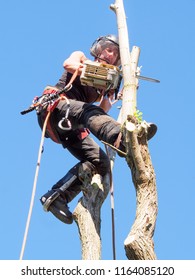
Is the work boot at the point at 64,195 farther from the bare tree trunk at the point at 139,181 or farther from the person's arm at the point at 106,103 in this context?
the bare tree trunk at the point at 139,181

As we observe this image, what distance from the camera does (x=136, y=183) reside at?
20.4 ft

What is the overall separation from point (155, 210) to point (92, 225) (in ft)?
3.53

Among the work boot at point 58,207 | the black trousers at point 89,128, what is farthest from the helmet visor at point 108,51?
the work boot at point 58,207

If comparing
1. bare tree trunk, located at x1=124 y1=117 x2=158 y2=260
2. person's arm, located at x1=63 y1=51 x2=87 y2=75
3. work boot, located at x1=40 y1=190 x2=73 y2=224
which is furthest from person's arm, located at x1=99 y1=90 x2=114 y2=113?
bare tree trunk, located at x1=124 y1=117 x2=158 y2=260

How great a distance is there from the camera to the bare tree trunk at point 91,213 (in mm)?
6887

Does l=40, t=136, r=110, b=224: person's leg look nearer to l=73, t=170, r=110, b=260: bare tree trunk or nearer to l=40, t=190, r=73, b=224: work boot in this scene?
l=40, t=190, r=73, b=224: work boot

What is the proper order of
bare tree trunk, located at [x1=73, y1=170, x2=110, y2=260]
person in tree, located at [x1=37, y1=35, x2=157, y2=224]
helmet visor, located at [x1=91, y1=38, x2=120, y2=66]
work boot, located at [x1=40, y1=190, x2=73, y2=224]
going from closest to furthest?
1. bare tree trunk, located at [x1=73, y1=170, x2=110, y2=260]
2. person in tree, located at [x1=37, y1=35, x2=157, y2=224]
3. work boot, located at [x1=40, y1=190, x2=73, y2=224]
4. helmet visor, located at [x1=91, y1=38, x2=120, y2=66]

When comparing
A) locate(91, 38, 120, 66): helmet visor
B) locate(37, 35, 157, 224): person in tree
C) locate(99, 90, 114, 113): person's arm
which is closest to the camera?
locate(37, 35, 157, 224): person in tree

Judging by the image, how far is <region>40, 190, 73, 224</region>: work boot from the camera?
24.6 ft

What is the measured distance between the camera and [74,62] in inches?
293

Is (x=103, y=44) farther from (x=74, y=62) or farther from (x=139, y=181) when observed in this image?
(x=139, y=181)
